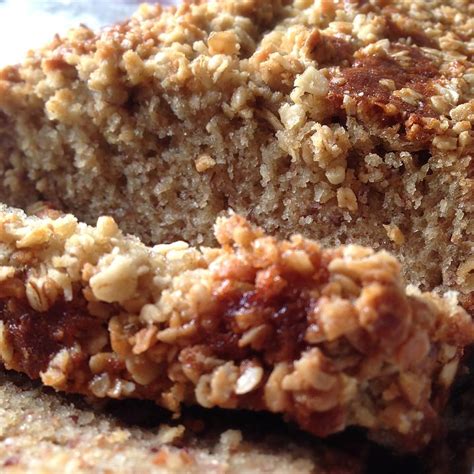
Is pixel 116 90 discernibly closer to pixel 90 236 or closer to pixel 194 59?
pixel 194 59

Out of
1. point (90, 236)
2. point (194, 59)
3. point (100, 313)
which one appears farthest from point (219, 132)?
point (100, 313)

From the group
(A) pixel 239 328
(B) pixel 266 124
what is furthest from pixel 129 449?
(B) pixel 266 124

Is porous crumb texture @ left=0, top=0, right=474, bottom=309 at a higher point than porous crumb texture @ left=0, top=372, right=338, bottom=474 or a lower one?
higher

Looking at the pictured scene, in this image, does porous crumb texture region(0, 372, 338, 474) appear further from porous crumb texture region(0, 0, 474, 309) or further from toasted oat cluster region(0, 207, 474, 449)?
porous crumb texture region(0, 0, 474, 309)

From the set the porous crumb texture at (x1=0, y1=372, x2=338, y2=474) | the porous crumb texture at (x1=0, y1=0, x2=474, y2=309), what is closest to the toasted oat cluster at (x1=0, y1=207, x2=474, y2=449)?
the porous crumb texture at (x1=0, y1=372, x2=338, y2=474)

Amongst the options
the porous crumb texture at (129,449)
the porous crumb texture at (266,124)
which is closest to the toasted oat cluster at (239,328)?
the porous crumb texture at (129,449)

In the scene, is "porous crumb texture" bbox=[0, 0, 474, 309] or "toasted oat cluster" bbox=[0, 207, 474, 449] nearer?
"toasted oat cluster" bbox=[0, 207, 474, 449]
